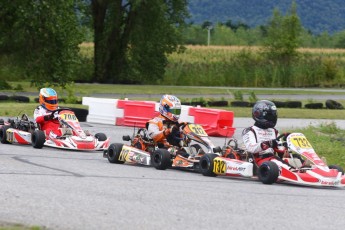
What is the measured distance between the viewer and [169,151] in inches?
466

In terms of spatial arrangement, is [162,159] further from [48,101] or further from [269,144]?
[48,101]

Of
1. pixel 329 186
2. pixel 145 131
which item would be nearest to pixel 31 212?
pixel 329 186

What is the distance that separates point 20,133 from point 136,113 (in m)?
5.71

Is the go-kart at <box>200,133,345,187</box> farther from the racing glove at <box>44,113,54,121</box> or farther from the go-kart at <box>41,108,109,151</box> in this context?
the racing glove at <box>44,113,54,121</box>

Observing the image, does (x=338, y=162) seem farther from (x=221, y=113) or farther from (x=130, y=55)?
(x=130, y=55)

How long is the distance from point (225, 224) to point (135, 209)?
891 millimetres

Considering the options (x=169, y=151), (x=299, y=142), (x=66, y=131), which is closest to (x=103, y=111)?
(x=66, y=131)

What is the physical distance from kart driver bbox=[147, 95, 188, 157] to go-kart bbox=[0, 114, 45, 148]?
223 centimetres

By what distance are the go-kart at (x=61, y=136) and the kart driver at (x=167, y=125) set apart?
1.77 meters

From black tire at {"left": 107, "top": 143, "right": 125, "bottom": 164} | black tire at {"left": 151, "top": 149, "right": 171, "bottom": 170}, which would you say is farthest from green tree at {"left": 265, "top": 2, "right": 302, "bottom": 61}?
black tire at {"left": 151, "top": 149, "right": 171, "bottom": 170}

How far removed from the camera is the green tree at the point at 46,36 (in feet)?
95.2

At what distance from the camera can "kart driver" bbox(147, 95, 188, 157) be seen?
12.2 m

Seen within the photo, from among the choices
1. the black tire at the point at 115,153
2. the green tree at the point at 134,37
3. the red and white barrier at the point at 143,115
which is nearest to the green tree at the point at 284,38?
the green tree at the point at 134,37

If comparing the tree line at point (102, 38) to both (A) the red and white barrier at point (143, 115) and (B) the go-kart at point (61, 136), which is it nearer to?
(A) the red and white barrier at point (143, 115)
